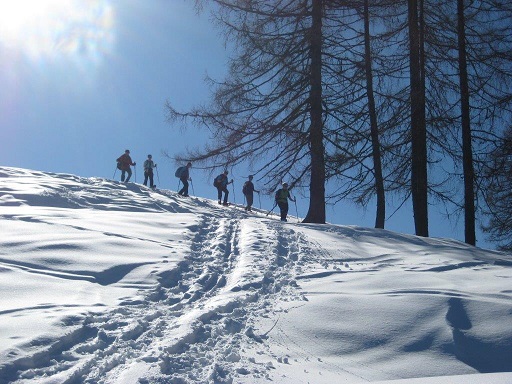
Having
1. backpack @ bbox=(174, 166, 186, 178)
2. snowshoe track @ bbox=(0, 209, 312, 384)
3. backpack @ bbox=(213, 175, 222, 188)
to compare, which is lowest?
snowshoe track @ bbox=(0, 209, 312, 384)

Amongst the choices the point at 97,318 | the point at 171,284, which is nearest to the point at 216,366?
the point at 97,318

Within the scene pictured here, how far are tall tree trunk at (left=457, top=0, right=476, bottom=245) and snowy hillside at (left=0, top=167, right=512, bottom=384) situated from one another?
14.9 ft

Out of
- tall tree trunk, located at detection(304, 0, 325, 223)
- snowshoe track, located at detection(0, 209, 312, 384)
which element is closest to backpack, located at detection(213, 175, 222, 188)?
tall tree trunk, located at detection(304, 0, 325, 223)

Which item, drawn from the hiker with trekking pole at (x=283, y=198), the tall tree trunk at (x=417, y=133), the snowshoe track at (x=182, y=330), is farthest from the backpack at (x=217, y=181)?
the snowshoe track at (x=182, y=330)

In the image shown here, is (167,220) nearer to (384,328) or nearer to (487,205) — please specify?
(384,328)

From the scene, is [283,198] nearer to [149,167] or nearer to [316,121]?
[316,121]

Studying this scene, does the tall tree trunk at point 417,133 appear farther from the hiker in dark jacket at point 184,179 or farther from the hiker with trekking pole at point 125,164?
the hiker with trekking pole at point 125,164

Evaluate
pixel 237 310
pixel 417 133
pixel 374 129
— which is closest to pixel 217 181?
pixel 374 129

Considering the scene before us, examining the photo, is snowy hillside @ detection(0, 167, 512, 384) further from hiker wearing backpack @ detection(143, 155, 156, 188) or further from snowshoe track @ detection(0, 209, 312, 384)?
hiker wearing backpack @ detection(143, 155, 156, 188)

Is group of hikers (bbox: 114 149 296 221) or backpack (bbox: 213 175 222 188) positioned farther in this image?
backpack (bbox: 213 175 222 188)

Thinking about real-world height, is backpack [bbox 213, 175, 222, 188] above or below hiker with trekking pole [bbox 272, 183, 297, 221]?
above

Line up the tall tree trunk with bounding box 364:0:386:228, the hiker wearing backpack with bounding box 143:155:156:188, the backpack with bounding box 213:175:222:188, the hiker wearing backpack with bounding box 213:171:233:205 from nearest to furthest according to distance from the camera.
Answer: the tall tree trunk with bounding box 364:0:386:228 < the backpack with bounding box 213:175:222:188 < the hiker wearing backpack with bounding box 213:171:233:205 < the hiker wearing backpack with bounding box 143:155:156:188

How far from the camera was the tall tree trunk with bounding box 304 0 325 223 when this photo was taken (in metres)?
15.1

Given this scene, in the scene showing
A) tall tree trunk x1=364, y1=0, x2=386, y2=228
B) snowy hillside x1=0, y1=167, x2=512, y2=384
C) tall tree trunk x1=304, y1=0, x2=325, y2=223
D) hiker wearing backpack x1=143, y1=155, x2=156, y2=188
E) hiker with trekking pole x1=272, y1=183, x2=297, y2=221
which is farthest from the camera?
hiker wearing backpack x1=143, y1=155, x2=156, y2=188
